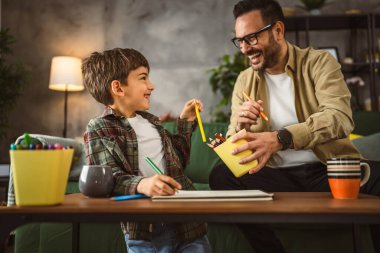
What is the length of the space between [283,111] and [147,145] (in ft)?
2.14

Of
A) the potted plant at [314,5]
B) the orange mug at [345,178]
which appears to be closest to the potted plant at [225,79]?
the potted plant at [314,5]

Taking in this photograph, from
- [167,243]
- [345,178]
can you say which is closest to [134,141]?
[167,243]

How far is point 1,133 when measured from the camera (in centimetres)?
357

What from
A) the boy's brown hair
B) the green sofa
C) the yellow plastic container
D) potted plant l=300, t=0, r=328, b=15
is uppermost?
potted plant l=300, t=0, r=328, b=15

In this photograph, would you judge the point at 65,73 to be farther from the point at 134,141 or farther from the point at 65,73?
the point at 134,141

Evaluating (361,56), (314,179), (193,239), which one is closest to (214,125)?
(314,179)

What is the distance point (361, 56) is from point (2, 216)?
12.9ft

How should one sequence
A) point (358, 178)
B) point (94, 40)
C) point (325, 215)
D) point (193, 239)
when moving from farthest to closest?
point (94, 40), point (193, 239), point (358, 178), point (325, 215)

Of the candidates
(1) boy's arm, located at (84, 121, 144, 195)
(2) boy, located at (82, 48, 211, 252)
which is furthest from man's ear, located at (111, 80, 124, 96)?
(1) boy's arm, located at (84, 121, 144, 195)

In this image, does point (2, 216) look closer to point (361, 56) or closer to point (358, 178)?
point (358, 178)

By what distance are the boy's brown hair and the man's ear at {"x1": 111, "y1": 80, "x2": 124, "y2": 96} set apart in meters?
0.01

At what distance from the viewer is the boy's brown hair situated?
1.29 meters

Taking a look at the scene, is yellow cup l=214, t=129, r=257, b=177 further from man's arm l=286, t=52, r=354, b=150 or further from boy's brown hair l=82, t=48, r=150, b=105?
boy's brown hair l=82, t=48, r=150, b=105

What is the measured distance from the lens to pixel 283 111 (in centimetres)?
165
